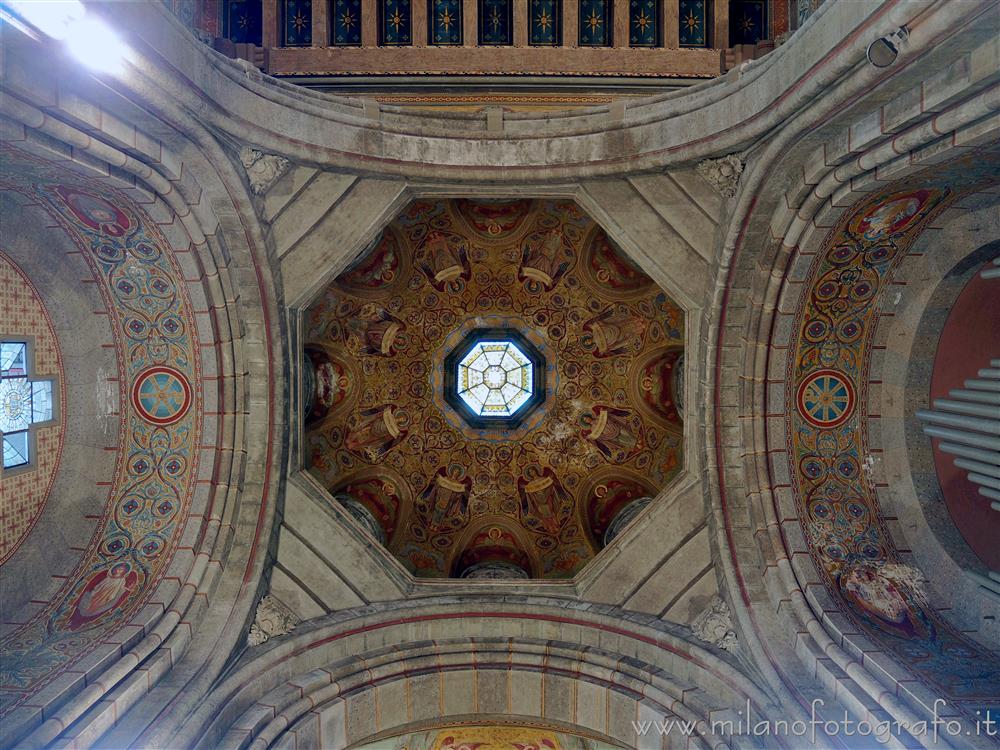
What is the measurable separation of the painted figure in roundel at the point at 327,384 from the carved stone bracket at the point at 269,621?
3.71m

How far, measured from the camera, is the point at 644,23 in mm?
11828

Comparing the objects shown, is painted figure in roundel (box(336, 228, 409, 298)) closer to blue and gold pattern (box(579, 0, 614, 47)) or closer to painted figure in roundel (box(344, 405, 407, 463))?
painted figure in roundel (box(344, 405, 407, 463))

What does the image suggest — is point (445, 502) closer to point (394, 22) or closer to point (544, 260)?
point (544, 260)

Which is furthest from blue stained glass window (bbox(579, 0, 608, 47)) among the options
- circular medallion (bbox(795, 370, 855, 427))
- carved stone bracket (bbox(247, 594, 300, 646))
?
carved stone bracket (bbox(247, 594, 300, 646))

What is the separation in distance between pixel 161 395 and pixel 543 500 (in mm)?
7234

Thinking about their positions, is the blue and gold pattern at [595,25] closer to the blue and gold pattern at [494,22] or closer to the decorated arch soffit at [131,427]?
the blue and gold pattern at [494,22]

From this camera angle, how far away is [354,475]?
13.4m

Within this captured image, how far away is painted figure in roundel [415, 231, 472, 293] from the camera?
1321cm

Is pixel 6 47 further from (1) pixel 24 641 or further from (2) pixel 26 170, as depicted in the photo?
(1) pixel 24 641

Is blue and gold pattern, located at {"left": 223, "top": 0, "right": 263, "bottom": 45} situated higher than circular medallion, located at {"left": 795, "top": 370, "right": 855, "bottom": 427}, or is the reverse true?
blue and gold pattern, located at {"left": 223, "top": 0, "right": 263, "bottom": 45}

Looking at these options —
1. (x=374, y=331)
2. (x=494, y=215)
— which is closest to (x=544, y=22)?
(x=494, y=215)

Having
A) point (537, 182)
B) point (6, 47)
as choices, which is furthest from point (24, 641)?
point (537, 182)

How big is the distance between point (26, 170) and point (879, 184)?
9814mm

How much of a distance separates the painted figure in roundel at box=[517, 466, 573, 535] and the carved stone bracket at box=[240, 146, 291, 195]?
7367 mm
